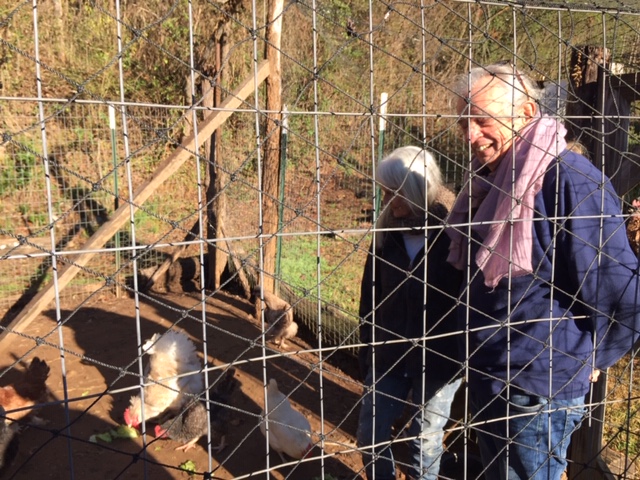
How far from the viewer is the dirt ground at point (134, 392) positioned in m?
3.30

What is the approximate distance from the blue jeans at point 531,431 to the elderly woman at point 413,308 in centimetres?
28

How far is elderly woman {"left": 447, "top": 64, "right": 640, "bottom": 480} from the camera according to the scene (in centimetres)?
169

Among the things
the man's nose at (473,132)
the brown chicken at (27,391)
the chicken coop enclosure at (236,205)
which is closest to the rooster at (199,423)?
the chicken coop enclosure at (236,205)

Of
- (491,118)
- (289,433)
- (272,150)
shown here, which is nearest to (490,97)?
(491,118)

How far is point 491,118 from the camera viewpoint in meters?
1.72

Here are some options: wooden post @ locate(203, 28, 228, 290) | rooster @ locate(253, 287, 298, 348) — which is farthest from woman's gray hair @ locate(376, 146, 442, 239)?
wooden post @ locate(203, 28, 228, 290)

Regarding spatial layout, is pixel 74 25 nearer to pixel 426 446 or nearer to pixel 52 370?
pixel 52 370

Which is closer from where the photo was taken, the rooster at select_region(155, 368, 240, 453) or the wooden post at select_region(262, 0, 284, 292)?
the rooster at select_region(155, 368, 240, 453)

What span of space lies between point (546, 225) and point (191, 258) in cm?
533

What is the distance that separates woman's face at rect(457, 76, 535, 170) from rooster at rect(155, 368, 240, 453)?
2.14 m

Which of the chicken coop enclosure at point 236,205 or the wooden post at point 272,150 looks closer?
the chicken coop enclosure at point 236,205

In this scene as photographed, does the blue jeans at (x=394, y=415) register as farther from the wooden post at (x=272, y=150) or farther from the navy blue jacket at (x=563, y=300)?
the wooden post at (x=272, y=150)

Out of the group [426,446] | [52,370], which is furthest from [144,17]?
[426,446]

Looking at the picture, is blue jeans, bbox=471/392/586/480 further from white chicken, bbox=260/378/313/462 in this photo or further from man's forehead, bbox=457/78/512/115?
white chicken, bbox=260/378/313/462
